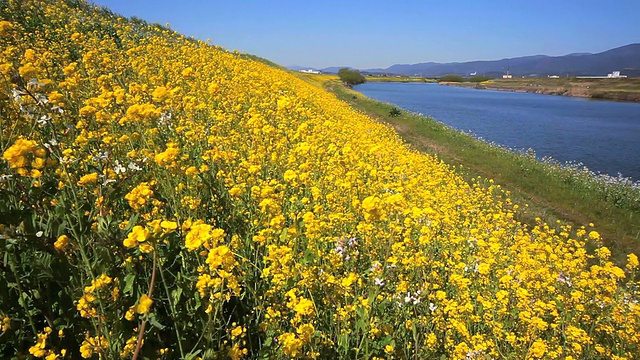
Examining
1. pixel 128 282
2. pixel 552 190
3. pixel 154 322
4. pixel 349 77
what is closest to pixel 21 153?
pixel 128 282

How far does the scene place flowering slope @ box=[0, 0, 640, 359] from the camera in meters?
1.60

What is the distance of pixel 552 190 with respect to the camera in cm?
1281

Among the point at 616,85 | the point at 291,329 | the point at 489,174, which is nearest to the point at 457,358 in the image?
the point at 291,329

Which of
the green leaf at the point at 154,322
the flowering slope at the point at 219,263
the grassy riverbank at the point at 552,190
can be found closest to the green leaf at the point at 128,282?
the flowering slope at the point at 219,263

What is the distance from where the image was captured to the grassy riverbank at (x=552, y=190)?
396 inches

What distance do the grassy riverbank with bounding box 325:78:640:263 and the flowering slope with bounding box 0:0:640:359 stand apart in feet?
Answer: 19.3

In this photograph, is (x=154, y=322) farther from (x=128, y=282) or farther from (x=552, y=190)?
(x=552, y=190)

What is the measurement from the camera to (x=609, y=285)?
12.7 ft

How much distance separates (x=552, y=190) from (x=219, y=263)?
14240 millimetres

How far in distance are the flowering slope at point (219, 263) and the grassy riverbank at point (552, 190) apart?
5890 mm

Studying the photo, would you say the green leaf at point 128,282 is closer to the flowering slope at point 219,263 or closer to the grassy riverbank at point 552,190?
the flowering slope at point 219,263

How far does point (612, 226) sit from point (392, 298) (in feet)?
35.4

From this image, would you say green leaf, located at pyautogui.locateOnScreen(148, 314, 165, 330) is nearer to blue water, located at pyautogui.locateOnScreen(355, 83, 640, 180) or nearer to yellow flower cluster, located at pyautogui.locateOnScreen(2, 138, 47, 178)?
yellow flower cluster, located at pyautogui.locateOnScreen(2, 138, 47, 178)

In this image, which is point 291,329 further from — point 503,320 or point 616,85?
point 616,85
